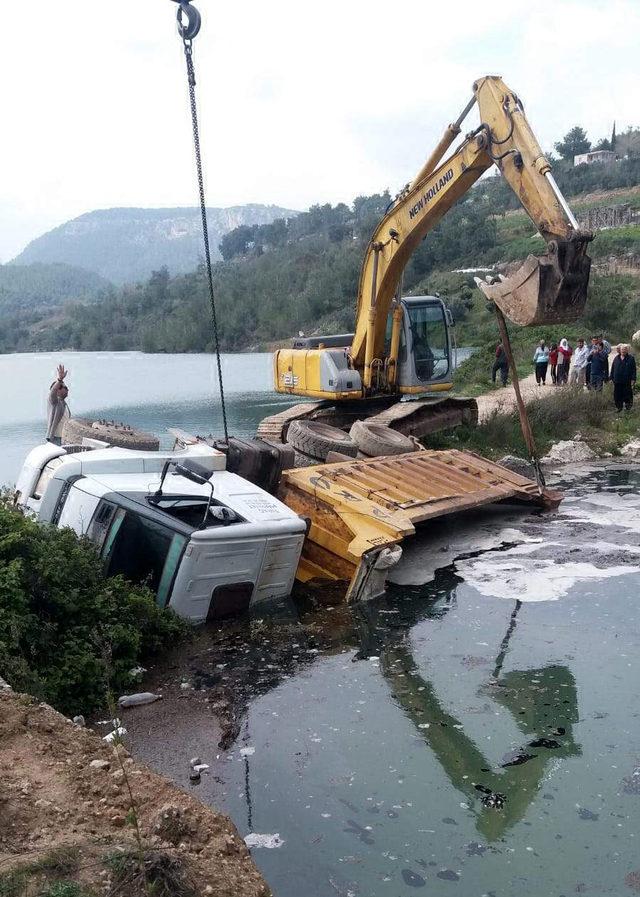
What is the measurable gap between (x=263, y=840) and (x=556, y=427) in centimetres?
1358

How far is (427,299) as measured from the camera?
622 inches

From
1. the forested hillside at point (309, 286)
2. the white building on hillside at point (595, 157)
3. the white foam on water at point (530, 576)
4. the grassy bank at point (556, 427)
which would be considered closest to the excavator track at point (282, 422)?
the grassy bank at point (556, 427)

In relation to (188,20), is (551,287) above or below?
below

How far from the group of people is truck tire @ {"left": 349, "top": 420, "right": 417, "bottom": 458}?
4.69 m

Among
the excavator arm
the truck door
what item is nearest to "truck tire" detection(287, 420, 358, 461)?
the excavator arm

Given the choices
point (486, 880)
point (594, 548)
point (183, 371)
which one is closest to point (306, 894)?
point (486, 880)

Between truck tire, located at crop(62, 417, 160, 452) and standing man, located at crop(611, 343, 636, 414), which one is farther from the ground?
truck tire, located at crop(62, 417, 160, 452)

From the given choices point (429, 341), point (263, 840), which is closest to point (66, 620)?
point (263, 840)

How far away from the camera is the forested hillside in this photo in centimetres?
5441

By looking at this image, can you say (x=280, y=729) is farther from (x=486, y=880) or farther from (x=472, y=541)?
(x=472, y=541)

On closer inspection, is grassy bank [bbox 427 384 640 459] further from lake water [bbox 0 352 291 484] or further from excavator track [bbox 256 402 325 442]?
lake water [bbox 0 352 291 484]

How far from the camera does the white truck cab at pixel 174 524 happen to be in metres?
7.89

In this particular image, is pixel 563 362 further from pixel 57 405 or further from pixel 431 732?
pixel 431 732

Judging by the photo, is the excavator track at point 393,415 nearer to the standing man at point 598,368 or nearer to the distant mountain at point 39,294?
the standing man at point 598,368
